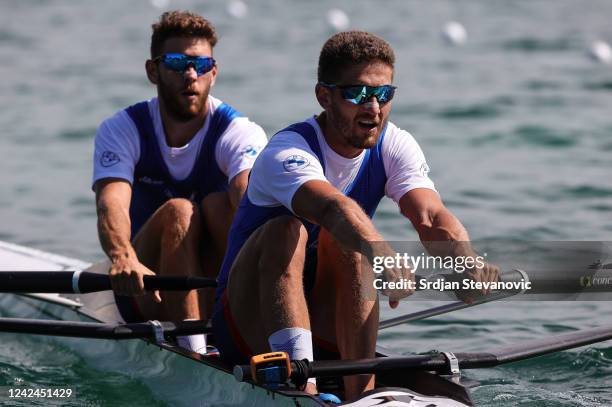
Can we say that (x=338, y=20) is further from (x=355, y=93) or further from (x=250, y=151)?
(x=355, y=93)

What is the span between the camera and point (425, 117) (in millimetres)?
13930

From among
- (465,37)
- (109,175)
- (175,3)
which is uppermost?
→ (175,3)

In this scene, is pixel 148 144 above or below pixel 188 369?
above

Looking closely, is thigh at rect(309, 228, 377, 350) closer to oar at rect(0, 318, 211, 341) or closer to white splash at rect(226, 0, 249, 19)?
oar at rect(0, 318, 211, 341)

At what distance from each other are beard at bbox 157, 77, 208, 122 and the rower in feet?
4.18

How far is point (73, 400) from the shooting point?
223 inches

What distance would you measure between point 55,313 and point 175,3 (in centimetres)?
1546

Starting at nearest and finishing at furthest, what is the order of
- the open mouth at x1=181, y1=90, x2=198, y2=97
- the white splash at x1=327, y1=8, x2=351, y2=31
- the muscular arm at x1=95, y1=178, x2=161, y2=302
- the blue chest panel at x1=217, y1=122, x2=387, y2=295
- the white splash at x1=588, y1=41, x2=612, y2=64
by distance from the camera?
the blue chest panel at x1=217, y1=122, x2=387, y2=295 → the muscular arm at x1=95, y1=178, x2=161, y2=302 → the open mouth at x1=181, y1=90, x2=198, y2=97 → the white splash at x1=588, y1=41, x2=612, y2=64 → the white splash at x1=327, y1=8, x2=351, y2=31

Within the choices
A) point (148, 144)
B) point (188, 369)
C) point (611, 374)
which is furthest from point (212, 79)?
point (611, 374)

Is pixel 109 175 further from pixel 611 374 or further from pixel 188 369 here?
pixel 611 374

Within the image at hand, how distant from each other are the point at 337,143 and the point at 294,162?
286mm

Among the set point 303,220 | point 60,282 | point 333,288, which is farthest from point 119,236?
point 333,288

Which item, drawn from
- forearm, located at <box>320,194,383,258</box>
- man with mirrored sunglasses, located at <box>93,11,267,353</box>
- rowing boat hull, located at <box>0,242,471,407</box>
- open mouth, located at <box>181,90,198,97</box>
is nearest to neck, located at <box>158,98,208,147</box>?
man with mirrored sunglasses, located at <box>93,11,267,353</box>

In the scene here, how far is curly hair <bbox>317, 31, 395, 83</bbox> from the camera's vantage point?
4680mm
